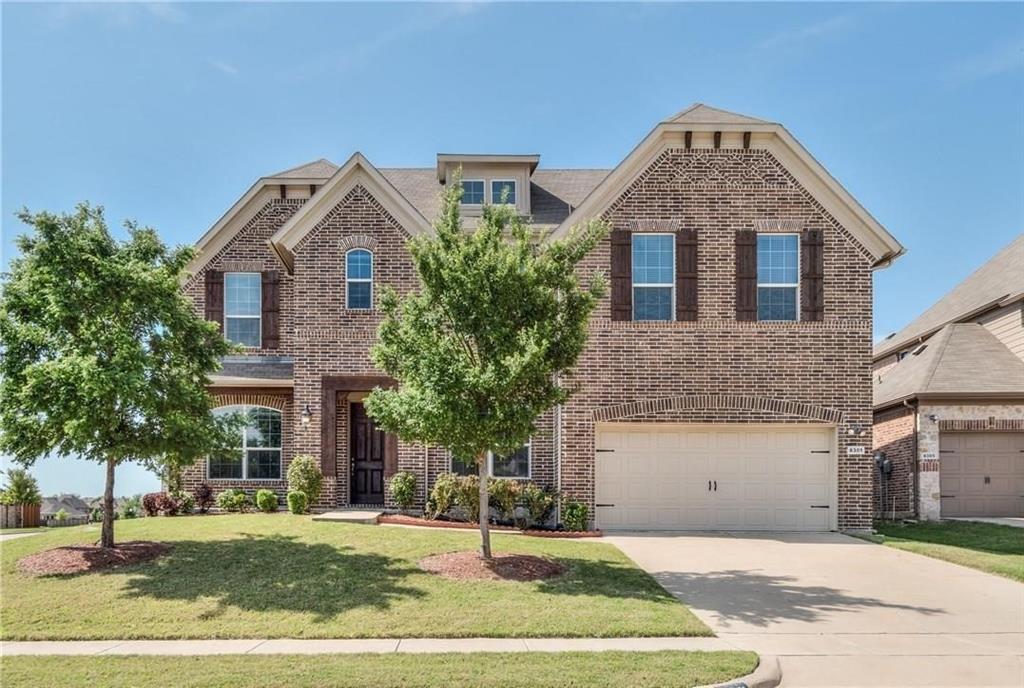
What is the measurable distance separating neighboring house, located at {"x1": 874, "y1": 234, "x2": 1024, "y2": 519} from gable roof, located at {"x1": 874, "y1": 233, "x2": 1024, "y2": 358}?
0.72 ft

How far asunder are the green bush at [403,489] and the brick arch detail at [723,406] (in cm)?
434

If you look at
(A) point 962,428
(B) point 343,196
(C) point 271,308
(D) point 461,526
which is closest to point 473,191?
(B) point 343,196

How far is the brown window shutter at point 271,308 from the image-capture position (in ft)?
61.3

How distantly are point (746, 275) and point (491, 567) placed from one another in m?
8.78

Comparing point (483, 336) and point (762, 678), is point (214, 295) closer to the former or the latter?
point (483, 336)

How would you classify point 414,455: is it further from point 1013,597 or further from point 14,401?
point 1013,597

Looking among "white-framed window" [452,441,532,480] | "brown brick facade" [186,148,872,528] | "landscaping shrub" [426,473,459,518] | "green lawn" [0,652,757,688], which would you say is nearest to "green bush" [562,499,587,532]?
"brown brick facade" [186,148,872,528]

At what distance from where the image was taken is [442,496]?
15695 mm

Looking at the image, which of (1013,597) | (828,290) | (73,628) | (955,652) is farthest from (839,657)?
(828,290)

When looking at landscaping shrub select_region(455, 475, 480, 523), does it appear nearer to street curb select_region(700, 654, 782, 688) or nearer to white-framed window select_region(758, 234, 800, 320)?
white-framed window select_region(758, 234, 800, 320)

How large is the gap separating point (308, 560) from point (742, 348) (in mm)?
9798

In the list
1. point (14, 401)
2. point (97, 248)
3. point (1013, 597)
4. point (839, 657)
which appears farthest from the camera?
point (97, 248)

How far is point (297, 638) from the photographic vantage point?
8188 mm

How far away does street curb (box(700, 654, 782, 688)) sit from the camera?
662 centimetres
